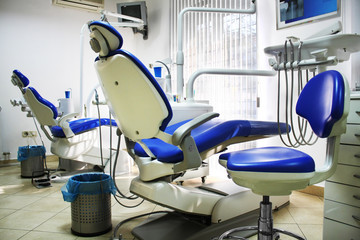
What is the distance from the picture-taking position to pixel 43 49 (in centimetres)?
419

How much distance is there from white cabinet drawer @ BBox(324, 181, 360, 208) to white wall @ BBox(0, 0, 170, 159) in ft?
11.1

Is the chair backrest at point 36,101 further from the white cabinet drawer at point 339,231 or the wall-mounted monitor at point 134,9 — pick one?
the white cabinet drawer at point 339,231

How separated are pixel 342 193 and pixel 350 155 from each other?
0.69 ft

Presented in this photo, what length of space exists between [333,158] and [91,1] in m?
4.51

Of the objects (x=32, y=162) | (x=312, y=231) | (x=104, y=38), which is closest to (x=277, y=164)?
(x=104, y=38)

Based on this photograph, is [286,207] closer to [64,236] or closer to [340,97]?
[340,97]

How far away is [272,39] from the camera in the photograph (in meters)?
2.73

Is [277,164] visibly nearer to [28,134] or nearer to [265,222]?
[265,222]

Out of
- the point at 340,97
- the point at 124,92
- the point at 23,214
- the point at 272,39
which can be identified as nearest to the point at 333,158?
the point at 340,97

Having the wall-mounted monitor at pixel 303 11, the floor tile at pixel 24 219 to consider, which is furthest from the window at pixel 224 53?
the floor tile at pixel 24 219

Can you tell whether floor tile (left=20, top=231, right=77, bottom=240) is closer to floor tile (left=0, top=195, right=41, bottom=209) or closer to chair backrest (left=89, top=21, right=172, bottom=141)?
floor tile (left=0, top=195, right=41, bottom=209)

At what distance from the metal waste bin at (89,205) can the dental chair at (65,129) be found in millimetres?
974

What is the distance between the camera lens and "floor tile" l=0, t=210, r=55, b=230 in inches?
73.1

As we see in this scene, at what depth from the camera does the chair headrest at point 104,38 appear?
3.72 feet
